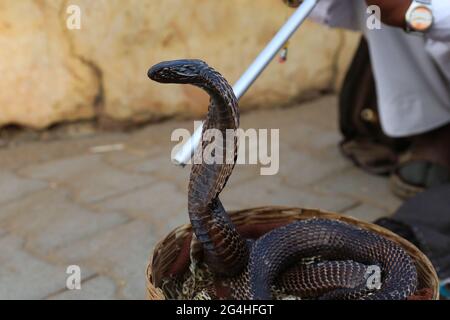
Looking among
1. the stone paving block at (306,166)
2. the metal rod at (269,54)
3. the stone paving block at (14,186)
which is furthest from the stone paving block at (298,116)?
the metal rod at (269,54)

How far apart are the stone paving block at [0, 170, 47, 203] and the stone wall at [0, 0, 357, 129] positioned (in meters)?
0.31

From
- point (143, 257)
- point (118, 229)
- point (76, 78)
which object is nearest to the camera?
point (143, 257)

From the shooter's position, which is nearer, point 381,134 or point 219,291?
point 219,291

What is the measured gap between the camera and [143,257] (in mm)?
1844

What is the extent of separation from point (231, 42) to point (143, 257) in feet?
4.22

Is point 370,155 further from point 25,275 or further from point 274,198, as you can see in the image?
point 25,275

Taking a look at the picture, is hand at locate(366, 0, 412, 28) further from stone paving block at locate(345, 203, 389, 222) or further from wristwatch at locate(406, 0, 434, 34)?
stone paving block at locate(345, 203, 389, 222)

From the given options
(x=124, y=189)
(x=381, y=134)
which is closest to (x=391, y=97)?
(x=381, y=134)

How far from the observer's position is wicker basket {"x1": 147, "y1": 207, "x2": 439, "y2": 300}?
122cm

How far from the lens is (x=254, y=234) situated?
54.6 inches

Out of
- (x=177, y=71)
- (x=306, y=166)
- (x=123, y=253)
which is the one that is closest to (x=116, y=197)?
(x=123, y=253)

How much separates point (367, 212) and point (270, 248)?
936 mm

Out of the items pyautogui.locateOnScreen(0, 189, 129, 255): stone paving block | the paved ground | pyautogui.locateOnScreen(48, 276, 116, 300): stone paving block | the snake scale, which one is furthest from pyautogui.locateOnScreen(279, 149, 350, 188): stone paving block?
the snake scale

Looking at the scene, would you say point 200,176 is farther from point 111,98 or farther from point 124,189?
point 111,98
